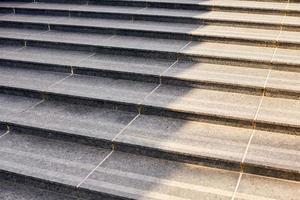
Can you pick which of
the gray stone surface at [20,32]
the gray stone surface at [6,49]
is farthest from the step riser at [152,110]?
the gray stone surface at [20,32]

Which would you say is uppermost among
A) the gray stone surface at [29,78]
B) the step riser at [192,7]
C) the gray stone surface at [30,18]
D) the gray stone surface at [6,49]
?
the step riser at [192,7]

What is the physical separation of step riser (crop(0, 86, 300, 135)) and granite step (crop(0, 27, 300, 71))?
115cm

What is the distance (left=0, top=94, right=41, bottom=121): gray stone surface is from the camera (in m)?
4.85

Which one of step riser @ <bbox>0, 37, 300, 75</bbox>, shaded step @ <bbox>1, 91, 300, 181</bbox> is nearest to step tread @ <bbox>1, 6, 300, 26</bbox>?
step riser @ <bbox>0, 37, 300, 75</bbox>

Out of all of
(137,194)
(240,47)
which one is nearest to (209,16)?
(240,47)

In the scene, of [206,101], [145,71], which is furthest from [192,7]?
[206,101]

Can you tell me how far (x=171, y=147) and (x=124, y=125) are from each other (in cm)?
67

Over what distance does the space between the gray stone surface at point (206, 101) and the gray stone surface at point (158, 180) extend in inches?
28.2

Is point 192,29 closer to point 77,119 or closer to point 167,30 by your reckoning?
point 167,30

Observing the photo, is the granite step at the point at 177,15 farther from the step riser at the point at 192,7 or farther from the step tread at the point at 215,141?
the step tread at the point at 215,141

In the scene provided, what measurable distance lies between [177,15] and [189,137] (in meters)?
2.81

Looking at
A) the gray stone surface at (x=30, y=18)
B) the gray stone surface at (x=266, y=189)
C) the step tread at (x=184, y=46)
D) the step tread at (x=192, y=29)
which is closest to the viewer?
the gray stone surface at (x=266, y=189)

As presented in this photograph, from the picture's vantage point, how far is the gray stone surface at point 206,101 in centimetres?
435

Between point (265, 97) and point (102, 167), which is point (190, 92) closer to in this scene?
point (265, 97)
